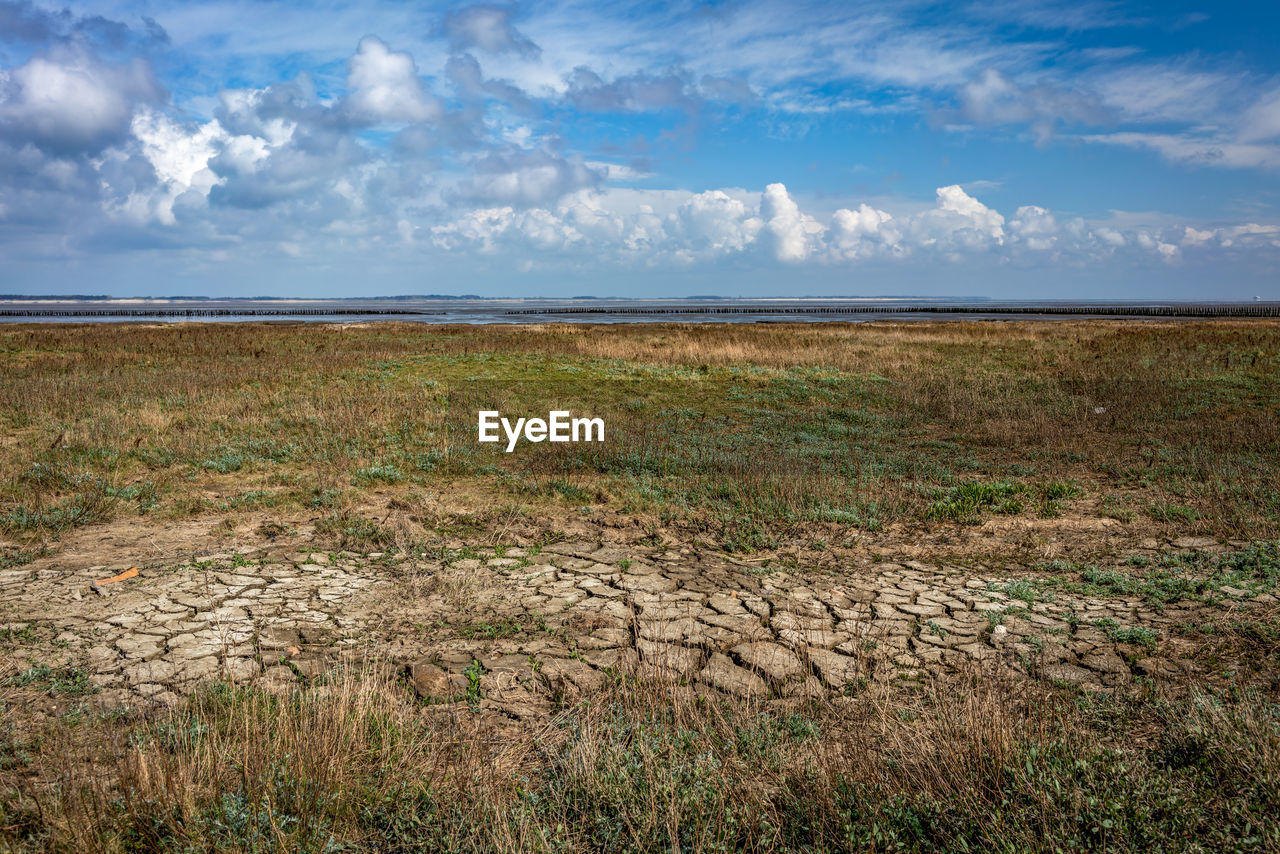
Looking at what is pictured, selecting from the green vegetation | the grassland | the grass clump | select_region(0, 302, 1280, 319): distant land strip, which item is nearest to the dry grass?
the green vegetation

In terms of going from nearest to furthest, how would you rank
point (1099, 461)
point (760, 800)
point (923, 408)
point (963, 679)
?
point (760, 800), point (963, 679), point (1099, 461), point (923, 408)

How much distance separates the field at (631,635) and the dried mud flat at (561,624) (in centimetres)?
4

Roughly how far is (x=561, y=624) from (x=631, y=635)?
60 centimetres

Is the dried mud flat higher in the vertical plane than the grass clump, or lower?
lower

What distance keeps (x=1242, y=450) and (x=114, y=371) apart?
27.3 meters

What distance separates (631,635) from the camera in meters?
5.93

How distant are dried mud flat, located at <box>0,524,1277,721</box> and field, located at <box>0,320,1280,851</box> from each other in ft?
0.13

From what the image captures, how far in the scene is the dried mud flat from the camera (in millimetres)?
5129

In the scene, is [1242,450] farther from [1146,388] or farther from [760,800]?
[760,800]

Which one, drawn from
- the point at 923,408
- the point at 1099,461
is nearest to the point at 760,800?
the point at 1099,461

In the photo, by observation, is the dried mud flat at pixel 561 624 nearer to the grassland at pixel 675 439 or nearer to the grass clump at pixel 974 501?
the grassland at pixel 675 439

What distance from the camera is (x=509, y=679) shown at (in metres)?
5.12

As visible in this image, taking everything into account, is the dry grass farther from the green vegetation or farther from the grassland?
the grassland

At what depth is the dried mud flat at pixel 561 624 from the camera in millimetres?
5129
